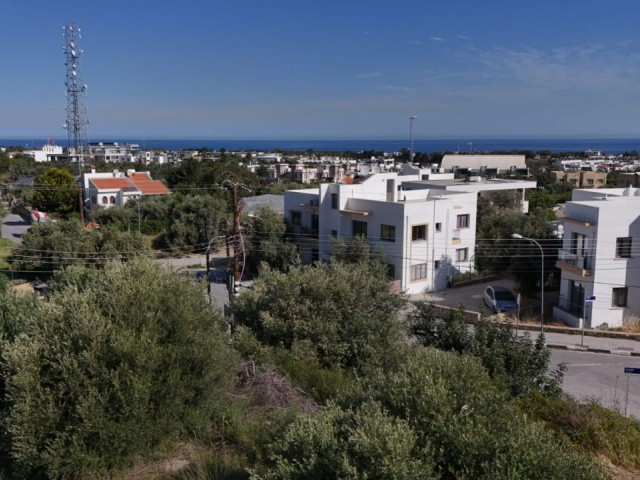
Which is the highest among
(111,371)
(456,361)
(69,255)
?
(456,361)

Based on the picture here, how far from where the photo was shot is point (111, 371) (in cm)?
824

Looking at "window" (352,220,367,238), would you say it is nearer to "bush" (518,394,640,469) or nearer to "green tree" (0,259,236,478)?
"bush" (518,394,640,469)

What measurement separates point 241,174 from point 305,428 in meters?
75.3

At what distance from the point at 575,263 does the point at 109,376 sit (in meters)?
23.1

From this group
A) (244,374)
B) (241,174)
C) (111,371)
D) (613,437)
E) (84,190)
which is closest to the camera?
(111,371)

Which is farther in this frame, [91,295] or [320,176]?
[320,176]

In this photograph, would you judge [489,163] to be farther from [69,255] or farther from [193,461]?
[193,461]

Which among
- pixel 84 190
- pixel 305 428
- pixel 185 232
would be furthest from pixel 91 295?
pixel 84 190

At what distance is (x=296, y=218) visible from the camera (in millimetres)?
39406

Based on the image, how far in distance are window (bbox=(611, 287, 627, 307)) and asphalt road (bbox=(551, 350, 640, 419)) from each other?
394 cm

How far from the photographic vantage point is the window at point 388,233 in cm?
3250

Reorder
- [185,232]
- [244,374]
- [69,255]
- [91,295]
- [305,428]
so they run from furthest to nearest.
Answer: [185,232] < [69,255] < [244,374] < [91,295] < [305,428]

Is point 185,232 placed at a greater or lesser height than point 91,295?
lesser

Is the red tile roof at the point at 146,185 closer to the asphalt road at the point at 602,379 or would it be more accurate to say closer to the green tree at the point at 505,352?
the asphalt road at the point at 602,379
